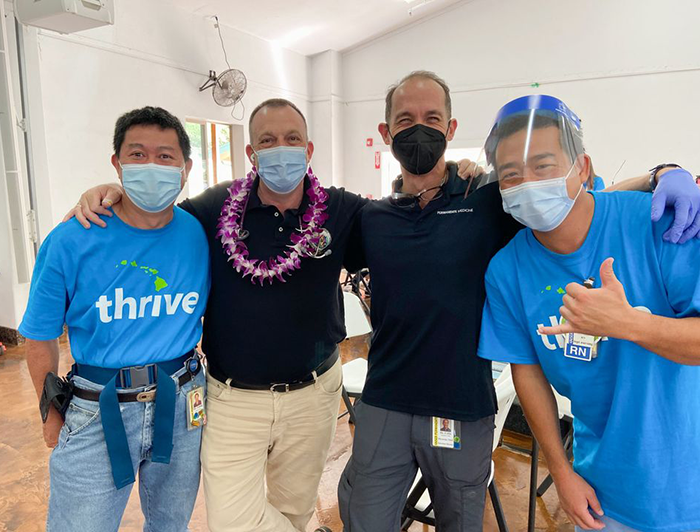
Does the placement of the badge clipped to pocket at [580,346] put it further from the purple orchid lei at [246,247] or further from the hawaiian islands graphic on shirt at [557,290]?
the purple orchid lei at [246,247]

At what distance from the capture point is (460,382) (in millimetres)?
1490

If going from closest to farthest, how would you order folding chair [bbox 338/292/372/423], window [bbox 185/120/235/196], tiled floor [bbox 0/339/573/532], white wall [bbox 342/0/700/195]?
tiled floor [bbox 0/339/573/532] < folding chair [bbox 338/292/372/423] < white wall [bbox 342/0/700/195] < window [bbox 185/120/235/196]

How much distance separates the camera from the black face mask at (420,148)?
1638 mm

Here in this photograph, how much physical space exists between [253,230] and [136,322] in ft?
1.76

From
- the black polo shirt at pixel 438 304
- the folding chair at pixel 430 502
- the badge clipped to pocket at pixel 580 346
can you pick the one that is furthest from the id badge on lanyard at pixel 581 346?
the folding chair at pixel 430 502

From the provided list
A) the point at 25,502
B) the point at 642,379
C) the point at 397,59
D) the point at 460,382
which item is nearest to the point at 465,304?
the point at 460,382

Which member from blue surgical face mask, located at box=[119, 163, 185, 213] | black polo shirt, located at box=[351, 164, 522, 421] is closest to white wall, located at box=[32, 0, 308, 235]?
blue surgical face mask, located at box=[119, 163, 185, 213]

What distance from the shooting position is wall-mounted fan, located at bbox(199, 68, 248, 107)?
7.10 meters

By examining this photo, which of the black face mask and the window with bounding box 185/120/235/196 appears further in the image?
the window with bounding box 185/120/235/196

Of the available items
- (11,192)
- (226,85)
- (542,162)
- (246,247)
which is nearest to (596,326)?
(542,162)

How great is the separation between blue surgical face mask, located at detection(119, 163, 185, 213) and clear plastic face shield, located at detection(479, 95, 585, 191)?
1.09 metres

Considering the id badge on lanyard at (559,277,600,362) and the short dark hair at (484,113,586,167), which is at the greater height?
the short dark hair at (484,113,586,167)

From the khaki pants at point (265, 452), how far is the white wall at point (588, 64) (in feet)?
24.1

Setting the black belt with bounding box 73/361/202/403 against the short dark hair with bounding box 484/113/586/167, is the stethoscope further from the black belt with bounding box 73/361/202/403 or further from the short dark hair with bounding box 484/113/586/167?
the short dark hair with bounding box 484/113/586/167
